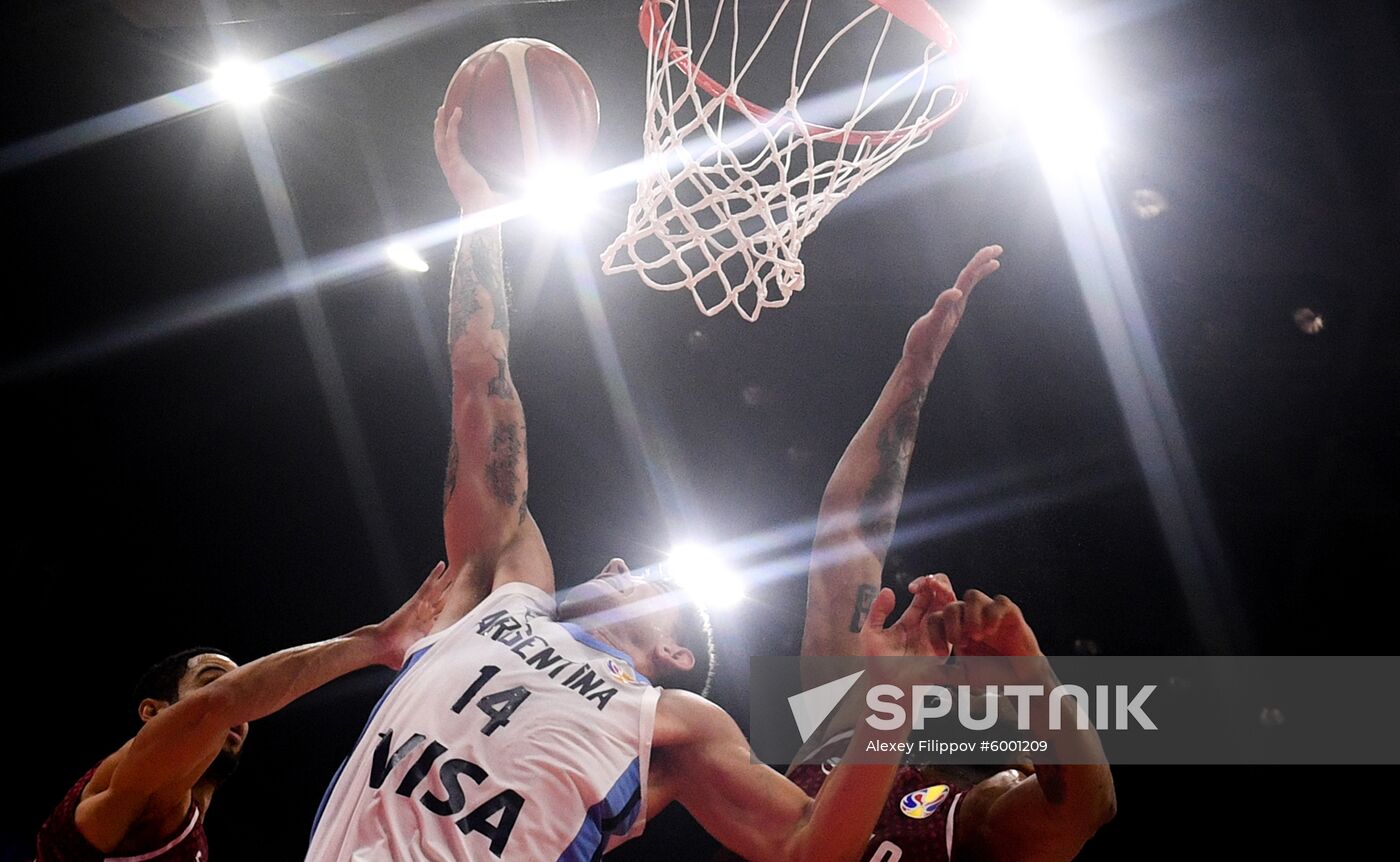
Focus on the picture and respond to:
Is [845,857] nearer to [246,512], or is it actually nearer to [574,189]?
[574,189]

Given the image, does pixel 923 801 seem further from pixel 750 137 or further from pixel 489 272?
pixel 489 272

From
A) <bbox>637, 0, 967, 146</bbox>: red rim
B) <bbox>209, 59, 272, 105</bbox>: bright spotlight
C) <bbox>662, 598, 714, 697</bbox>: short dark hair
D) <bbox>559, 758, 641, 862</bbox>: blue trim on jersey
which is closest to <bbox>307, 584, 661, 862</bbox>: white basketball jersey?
<bbox>559, 758, 641, 862</bbox>: blue trim on jersey

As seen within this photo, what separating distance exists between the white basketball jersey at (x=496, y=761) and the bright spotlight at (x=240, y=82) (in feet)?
5.95

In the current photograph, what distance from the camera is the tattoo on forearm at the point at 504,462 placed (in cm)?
250

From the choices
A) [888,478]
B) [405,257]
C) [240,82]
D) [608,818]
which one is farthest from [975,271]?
[240,82]

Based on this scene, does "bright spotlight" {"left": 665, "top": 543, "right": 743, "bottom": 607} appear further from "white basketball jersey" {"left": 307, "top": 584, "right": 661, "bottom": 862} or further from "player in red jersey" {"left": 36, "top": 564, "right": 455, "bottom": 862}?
"white basketball jersey" {"left": 307, "top": 584, "right": 661, "bottom": 862}

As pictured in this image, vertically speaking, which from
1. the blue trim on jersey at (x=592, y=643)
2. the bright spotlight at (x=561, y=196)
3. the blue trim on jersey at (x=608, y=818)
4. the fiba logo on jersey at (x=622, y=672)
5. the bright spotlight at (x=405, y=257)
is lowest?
the blue trim on jersey at (x=608, y=818)

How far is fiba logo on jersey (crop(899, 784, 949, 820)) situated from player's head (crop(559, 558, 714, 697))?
57cm

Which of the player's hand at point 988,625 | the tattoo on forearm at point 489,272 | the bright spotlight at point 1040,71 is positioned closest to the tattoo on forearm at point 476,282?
the tattoo on forearm at point 489,272

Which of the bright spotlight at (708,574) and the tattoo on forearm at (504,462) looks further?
the bright spotlight at (708,574)

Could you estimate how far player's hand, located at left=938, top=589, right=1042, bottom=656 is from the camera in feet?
4.70

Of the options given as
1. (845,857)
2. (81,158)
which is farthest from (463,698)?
(81,158)

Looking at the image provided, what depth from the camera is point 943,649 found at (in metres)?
1.48

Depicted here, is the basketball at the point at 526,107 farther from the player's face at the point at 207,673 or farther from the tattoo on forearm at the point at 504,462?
the player's face at the point at 207,673
